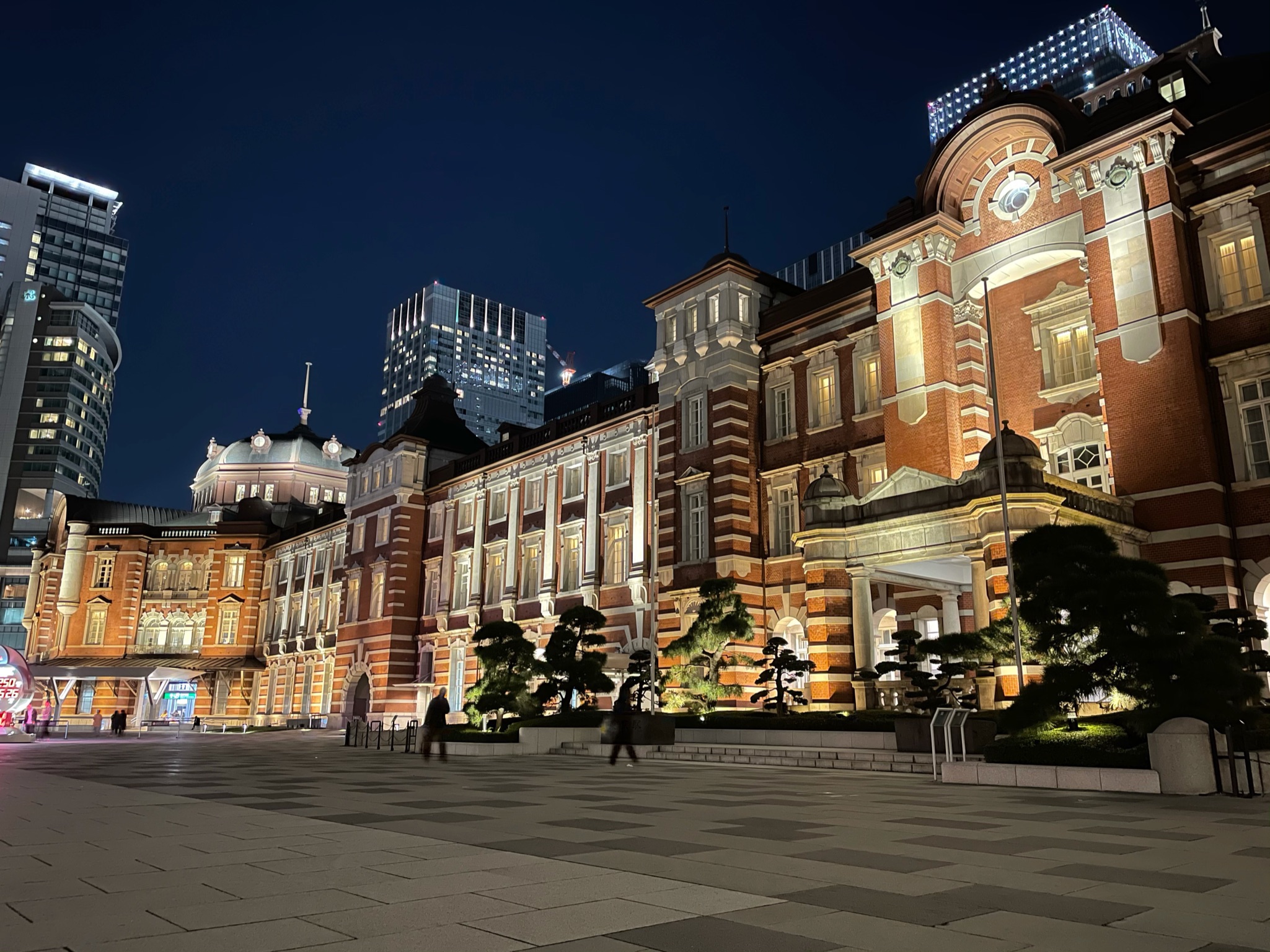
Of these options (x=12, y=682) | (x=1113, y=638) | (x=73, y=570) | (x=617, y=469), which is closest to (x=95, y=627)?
(x=73, y=570)

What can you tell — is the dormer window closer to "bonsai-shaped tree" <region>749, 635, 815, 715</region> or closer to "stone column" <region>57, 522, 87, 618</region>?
"bonsai-shaped tree" <region>749, 635, 815, 715</region>

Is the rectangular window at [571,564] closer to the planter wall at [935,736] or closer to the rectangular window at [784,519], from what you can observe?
the rectangular window at [784,519]

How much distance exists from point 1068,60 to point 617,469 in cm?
10037

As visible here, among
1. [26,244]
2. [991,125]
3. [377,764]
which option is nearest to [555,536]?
[377,764]

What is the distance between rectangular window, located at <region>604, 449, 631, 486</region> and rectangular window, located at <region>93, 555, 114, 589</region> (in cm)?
4503

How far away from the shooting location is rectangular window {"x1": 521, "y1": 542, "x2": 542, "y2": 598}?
142ft

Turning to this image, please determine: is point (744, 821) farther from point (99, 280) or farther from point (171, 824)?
point (99, 280)

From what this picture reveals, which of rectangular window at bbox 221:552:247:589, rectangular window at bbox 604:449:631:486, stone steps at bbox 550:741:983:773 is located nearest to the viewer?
stone steps at bbox 550:741:983:773

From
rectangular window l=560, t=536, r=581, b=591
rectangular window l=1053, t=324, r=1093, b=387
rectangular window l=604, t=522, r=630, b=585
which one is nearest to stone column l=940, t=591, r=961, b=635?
rectangular window l=1053, t=324, r=1093, b=387

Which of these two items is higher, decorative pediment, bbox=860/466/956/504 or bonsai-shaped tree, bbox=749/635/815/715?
decorative pediment, bbox=860/466/956/504

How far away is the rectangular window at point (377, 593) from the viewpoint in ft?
166

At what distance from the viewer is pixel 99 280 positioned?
462 feet

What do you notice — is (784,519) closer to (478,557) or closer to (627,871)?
(478,557)

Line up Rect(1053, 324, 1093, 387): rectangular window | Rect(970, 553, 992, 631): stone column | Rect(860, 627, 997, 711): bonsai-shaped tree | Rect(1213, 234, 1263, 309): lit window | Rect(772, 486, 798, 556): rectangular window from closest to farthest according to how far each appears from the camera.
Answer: Rect(860, 627, 997, 711): bonsai-shaped tree, Rect(970, 553, 992, 631): stone column, Rect(1213, 234, 1263, 309): lit window, Rect(1053, 324, 1093, 387): rectangular window, Rect(772, 486, 798, 556): rectangular window
